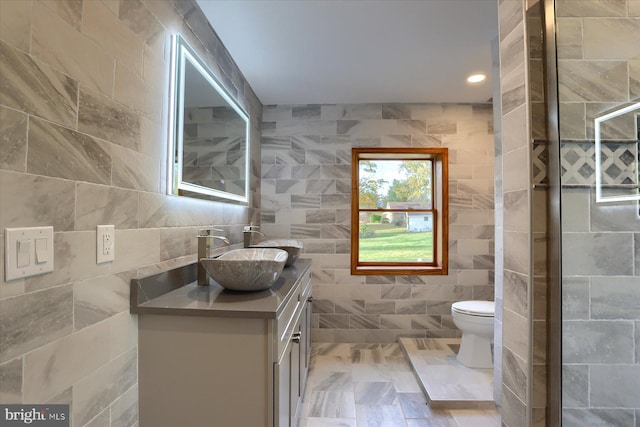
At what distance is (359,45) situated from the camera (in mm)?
2250

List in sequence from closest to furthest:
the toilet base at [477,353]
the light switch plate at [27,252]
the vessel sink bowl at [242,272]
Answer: the light switch plate at [27,252], the vessel sink bowl at [242,272], the toilet base at [477,353]

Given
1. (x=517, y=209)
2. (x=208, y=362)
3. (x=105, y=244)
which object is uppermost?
(x=517, y=209)

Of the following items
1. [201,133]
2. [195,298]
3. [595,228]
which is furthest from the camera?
[201,133]

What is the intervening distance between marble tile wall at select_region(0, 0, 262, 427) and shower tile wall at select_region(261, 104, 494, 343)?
6.17 ft

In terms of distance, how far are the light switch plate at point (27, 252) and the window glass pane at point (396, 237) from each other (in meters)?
2.86

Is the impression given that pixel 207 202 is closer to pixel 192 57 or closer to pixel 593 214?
pixel 192 57

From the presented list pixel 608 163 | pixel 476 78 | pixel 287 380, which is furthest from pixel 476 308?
pixel 476 78

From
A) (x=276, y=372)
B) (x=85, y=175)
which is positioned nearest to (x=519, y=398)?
(x=276, y=372)

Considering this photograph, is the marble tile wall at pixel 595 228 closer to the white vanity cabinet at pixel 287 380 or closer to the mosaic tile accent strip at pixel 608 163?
the mosaic tile accent strip at pixel 608 163

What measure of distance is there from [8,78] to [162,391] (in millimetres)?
1174

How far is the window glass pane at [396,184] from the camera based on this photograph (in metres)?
3.48

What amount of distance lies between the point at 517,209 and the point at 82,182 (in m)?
1.60

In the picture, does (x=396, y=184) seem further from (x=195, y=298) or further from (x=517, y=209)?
(x=195, y=298)

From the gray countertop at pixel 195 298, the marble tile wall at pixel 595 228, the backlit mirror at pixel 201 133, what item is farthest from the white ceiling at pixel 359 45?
the gray countertop at pixel 195 298
